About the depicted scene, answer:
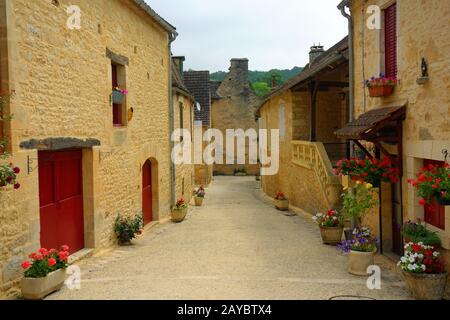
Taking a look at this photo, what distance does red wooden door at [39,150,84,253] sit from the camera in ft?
22.8

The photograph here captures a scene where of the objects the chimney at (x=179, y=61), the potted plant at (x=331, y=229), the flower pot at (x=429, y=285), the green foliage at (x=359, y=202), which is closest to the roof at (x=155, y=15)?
the potted plant at (x=331, y=229)

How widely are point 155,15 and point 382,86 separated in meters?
6.27

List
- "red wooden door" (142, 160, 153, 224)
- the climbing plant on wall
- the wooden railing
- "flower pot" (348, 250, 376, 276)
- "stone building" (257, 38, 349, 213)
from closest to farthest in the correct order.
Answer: the climbing plant on wall < "flower pot" (348, 250, 376, 276) < the wooden railing < "stone building" (257, 38, 349, 213) < "red wooden door" (142, 160, 153, 224)

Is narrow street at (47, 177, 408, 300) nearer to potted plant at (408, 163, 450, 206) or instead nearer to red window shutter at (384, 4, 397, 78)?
potted plant at (408, 163, 450, 206)

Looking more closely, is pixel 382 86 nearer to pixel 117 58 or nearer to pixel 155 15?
pixel 117 58

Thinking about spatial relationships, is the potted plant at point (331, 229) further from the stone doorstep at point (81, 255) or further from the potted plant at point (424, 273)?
the stone doorstep at point (81, 255)

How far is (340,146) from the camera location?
14266mm

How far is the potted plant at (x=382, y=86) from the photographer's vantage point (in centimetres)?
749

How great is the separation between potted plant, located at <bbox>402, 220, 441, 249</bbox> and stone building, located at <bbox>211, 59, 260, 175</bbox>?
2605 centimetres

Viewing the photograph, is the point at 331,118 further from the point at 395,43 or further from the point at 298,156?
the point at 395,43

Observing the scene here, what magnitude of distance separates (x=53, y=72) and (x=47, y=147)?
1.20 meters

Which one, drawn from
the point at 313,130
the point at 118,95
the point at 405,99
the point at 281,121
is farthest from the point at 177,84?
the point at 405,99

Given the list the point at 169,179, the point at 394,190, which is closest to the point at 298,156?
the point at 169,179

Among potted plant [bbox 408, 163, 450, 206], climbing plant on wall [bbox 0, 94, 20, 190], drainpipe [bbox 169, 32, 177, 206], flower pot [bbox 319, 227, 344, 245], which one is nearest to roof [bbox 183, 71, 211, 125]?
drainpipe [bbox 169, 32, 177, 206]
